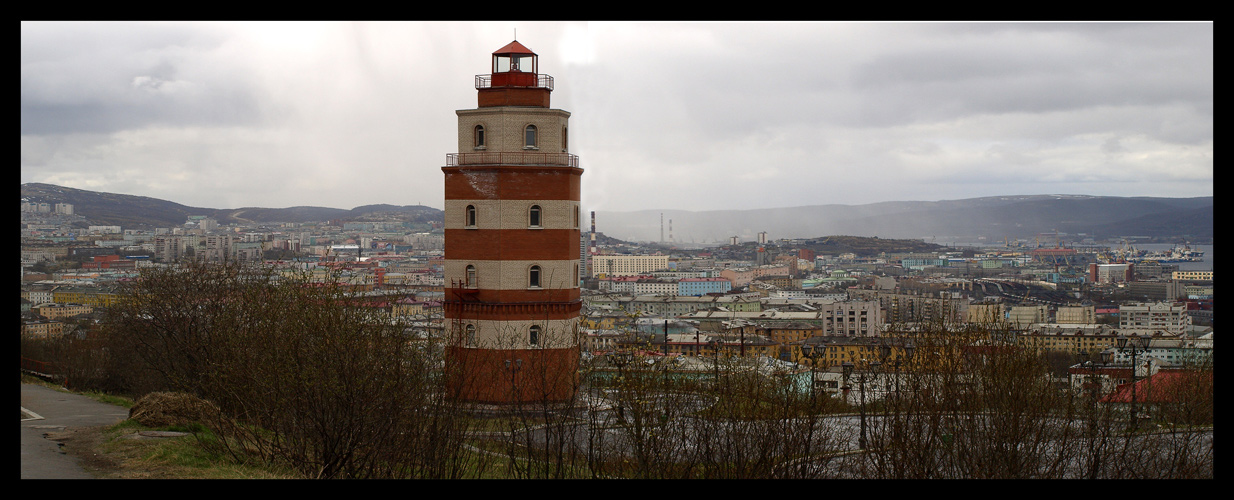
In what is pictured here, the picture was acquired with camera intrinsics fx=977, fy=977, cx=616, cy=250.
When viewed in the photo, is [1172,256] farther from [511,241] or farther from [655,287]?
[511,241]

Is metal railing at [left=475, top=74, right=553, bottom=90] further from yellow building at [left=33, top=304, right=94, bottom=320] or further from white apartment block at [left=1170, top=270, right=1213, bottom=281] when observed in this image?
white apartment block at [left=1170, top=270, right=1213, bottom=281]

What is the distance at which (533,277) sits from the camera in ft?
72.8

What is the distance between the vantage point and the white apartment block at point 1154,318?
90562 mm

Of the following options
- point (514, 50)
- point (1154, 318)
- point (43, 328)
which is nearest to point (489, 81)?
point (514, 50)

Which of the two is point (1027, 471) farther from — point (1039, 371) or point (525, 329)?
point (525, 329)

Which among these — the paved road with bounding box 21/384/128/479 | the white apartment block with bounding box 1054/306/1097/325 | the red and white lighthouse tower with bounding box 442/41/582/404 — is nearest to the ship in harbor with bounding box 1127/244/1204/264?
the white apartment block with bounding box 1054/306/1097/325

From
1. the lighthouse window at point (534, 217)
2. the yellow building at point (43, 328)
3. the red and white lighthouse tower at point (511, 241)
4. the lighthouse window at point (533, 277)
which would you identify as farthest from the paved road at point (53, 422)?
the yellow building at point (43, 328)

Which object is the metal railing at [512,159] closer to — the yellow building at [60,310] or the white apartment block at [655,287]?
the yellow building at [60,310]

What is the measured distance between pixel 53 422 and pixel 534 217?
34.6 ft

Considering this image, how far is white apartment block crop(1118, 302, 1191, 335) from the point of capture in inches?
3565

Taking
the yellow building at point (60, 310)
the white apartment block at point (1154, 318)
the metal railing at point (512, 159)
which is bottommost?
the white apartment block at point (1154, 318)

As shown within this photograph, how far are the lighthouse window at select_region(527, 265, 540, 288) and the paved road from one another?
862cm

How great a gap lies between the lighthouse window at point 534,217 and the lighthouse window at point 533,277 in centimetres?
98
